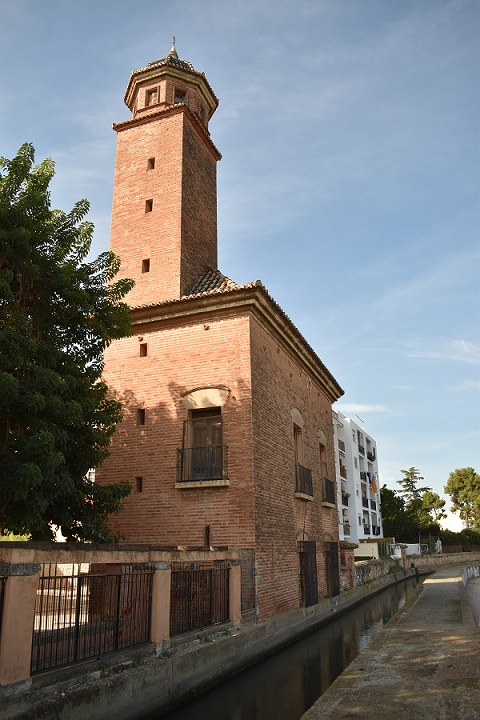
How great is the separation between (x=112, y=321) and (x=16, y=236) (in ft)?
7.96

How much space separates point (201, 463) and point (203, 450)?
0.29 metres

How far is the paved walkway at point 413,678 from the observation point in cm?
596

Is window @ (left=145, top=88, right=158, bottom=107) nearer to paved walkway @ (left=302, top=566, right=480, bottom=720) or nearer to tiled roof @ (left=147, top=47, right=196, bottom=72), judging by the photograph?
tiled roof @ (left=147, top=47, right=196, bottom=72)

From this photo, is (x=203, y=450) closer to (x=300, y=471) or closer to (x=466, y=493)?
(x=300, y=471)

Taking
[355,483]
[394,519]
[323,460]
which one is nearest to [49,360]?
[323,460]

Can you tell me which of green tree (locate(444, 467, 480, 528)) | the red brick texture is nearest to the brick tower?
the red brick texture

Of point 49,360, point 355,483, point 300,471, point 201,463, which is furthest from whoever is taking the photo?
point 355,483

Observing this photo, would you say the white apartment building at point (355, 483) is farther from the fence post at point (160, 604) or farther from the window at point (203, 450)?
the fence post at point (160, 604)

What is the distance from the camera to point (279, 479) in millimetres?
12609

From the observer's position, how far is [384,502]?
182 ft

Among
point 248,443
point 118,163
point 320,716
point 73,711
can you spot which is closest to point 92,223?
point 248,443

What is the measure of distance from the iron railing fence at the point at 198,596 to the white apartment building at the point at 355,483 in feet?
Answer: 114

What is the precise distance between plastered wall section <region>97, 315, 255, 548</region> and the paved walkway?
3.29 metres

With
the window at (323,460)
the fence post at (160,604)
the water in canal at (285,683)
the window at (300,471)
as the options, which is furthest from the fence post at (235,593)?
the window at (323,460)
